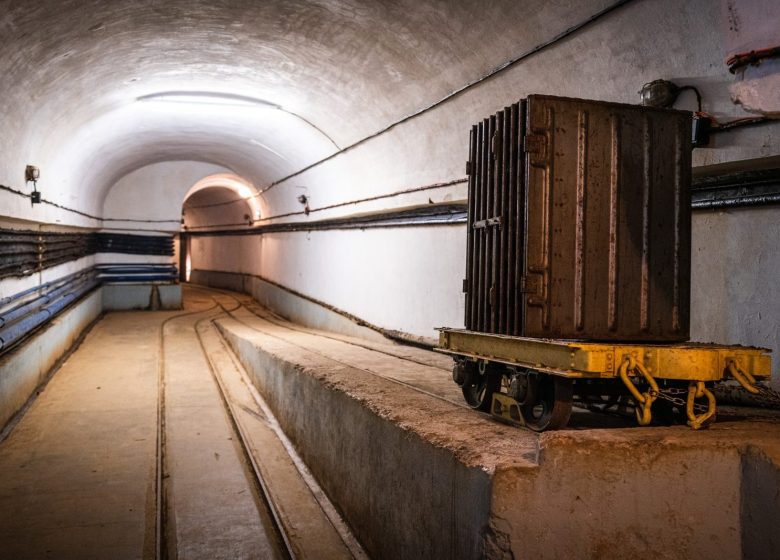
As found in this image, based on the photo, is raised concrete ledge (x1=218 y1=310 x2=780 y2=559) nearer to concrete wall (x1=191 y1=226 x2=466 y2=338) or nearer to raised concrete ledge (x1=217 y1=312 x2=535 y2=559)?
raised concrete ledge (x1=217 y1=312 x2=535 y2=559)

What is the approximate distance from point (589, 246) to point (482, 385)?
1420mm

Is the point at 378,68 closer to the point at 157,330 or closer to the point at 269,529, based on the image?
the point at 269,529

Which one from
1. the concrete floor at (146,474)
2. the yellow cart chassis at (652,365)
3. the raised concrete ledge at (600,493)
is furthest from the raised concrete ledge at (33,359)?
the yellow cart chassis at (652,365)

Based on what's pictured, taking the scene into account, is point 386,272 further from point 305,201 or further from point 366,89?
point 305,201

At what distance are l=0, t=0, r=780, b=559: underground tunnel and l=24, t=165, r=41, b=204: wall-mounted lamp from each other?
0.03m

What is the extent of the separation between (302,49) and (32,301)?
18.2 ft

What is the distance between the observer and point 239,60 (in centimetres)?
995

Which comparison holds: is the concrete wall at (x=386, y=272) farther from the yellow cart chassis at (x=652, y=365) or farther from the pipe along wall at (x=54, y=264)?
the yellow cart chassis at (x=652, y=365)

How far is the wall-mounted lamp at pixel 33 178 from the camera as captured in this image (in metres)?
9.61

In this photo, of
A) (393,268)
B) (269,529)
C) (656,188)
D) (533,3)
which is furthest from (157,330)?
(656,188)

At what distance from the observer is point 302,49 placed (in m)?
9.00

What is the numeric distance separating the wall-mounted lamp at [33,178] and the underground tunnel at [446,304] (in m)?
0.03

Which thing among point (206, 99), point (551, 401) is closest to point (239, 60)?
point (206, 99)

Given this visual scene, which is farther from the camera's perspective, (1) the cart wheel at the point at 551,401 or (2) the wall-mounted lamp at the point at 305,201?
(2) the wall-mounted lamp at the point at 305,201
